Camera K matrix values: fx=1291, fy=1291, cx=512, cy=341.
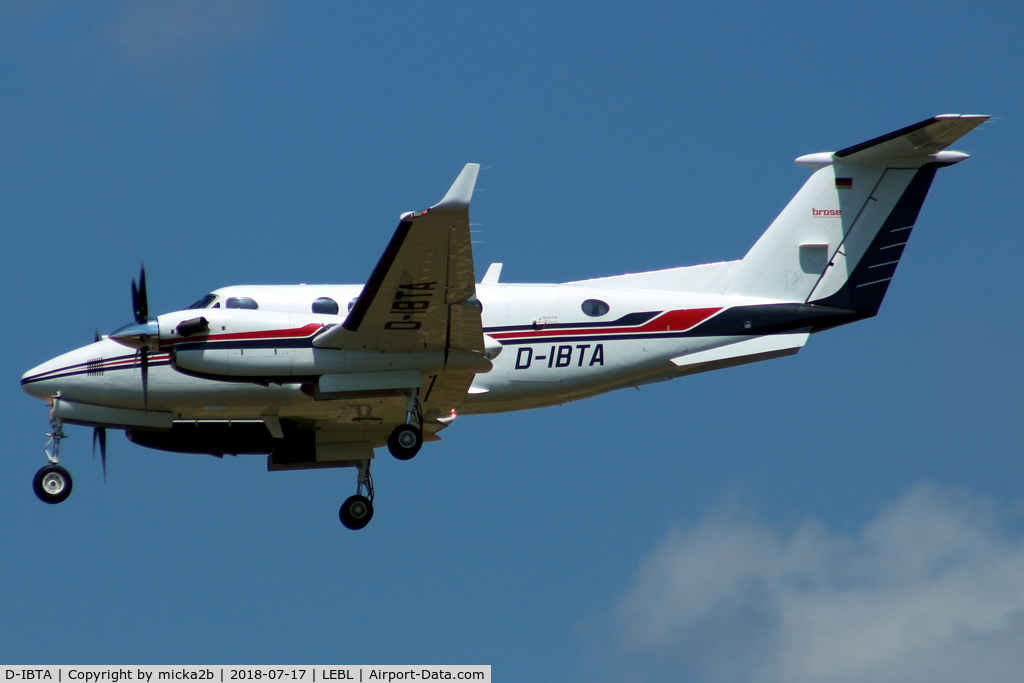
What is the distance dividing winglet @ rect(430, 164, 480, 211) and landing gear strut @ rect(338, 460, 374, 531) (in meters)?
7.93

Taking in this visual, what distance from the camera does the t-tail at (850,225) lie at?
24.2m

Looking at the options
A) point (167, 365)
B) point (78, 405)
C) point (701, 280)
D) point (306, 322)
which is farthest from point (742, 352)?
point (78, 405)

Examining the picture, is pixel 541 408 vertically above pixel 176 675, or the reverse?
pixel 541 408

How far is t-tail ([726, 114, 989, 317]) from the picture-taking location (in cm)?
2422

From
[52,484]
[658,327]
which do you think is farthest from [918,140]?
[52,484]

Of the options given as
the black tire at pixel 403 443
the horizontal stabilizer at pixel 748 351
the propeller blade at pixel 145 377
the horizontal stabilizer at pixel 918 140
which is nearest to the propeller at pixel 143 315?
the propeller blade at pixel 145 377

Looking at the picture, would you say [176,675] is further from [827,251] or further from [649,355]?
[827,251]

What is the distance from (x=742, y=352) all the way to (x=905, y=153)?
17.2 ft

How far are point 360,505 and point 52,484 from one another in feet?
18.5

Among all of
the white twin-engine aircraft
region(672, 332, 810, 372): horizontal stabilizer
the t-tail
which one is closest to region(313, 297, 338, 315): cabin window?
the white twin-engine aircraft

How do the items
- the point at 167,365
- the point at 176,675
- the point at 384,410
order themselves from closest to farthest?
1. the point at 176,675
2. the point at 167,365
3. the point at 384,410

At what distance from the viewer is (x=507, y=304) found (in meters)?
22.4

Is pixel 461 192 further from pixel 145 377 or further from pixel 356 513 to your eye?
pixel 356 513

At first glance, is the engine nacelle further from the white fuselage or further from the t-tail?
the t-tail
